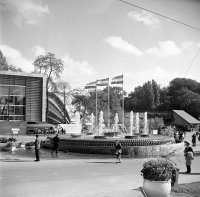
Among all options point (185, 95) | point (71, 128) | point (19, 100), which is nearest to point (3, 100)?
point (19, 100)

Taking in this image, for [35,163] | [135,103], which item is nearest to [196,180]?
[35,163]

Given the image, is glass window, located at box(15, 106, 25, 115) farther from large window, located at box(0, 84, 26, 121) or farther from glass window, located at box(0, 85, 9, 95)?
glass window, located at box(0, 85, 9, 95)

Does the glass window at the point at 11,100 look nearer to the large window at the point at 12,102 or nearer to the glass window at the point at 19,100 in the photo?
the large window at the point at 12,102

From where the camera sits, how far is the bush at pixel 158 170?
23.3 feet

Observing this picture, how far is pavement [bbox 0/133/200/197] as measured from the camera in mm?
7840

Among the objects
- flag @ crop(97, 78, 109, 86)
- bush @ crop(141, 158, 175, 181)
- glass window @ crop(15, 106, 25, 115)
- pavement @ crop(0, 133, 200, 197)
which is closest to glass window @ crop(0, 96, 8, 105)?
glass window @ crop(15, 106, 25, 115)

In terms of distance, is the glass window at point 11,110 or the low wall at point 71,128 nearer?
the glass window at point 11,110

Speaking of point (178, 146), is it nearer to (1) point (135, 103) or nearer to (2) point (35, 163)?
(2) point (35, 163)

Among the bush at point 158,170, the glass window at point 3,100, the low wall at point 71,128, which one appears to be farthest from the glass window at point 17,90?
the bush at point 158,170

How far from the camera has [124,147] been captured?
17.0 meters

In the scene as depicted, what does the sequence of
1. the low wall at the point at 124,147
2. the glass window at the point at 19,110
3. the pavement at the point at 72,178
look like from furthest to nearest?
the glass window at the point at 19,110 → the low wall at the point at 124,147 → the pavement at the point at 72,178

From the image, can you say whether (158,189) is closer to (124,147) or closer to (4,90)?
(124,147)

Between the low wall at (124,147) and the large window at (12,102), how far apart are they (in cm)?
1558

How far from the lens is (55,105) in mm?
45344
